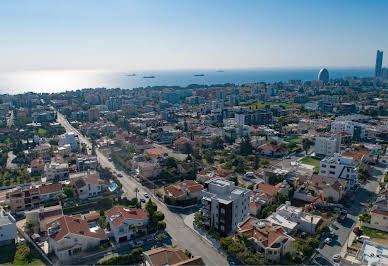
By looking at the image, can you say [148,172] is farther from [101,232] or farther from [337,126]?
[337,126]

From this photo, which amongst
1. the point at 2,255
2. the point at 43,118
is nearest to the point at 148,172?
the point at 2,255

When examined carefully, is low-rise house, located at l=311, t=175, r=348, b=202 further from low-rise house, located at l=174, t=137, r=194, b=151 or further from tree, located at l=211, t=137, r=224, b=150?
low-rise house, located at l=174, t=137, r=194, b=151

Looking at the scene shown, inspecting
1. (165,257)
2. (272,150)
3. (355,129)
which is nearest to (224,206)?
(165,257)

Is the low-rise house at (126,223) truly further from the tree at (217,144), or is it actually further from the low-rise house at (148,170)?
the tree at (217,144)

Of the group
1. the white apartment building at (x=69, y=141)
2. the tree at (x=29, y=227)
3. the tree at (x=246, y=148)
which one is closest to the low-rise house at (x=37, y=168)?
the white apartment building at (x=69, y=141)

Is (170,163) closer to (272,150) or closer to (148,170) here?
(148,170)

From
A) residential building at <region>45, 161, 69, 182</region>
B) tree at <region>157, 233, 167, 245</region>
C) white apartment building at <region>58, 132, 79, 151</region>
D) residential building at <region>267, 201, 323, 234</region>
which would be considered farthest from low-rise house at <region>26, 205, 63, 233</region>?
white apartment building at <region>58, 132, 79, 151</region>

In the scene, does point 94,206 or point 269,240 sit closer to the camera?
point 269,240
